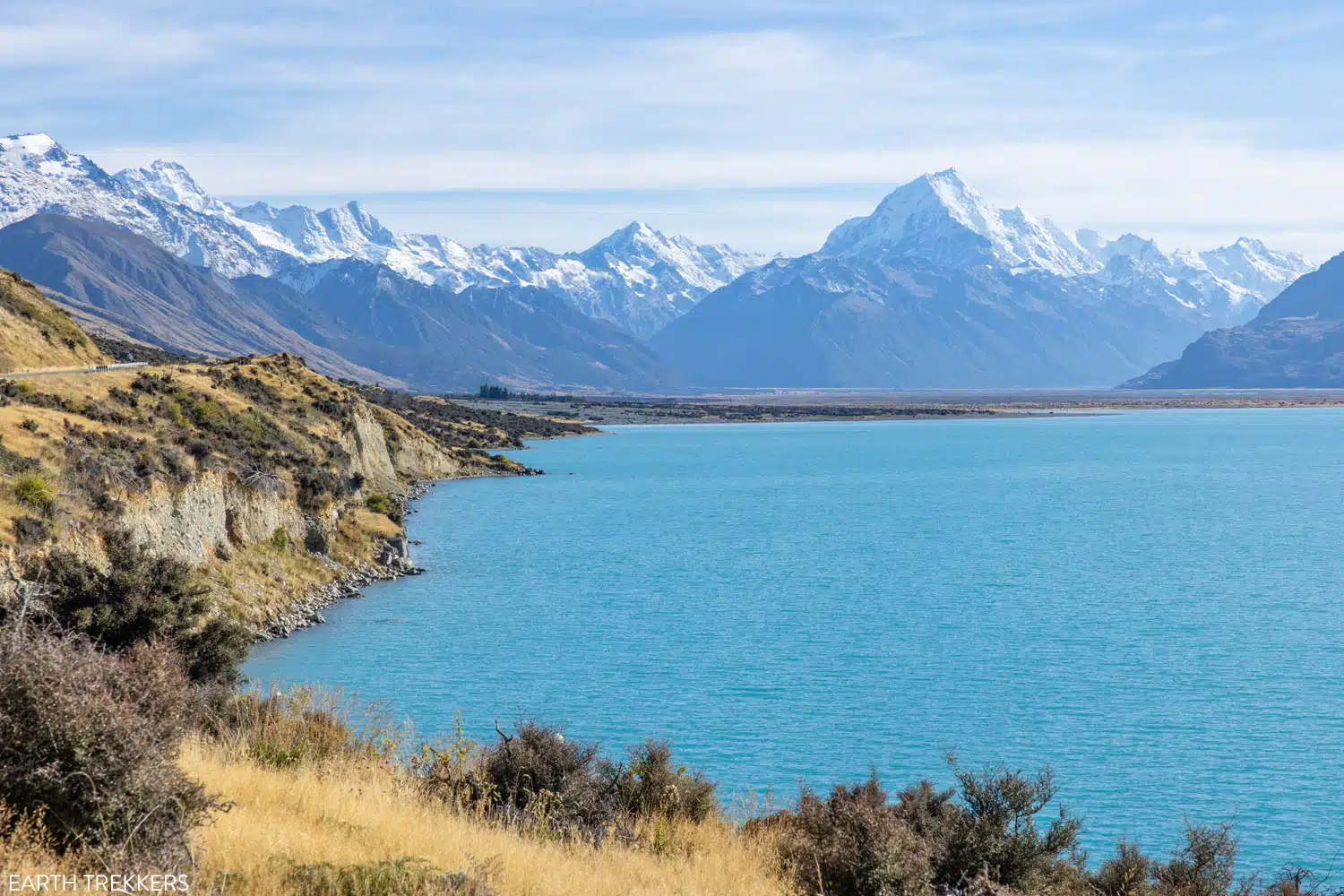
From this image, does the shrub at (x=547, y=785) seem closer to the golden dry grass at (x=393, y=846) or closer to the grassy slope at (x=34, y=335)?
the golden dry grass at (x=393, y=846)

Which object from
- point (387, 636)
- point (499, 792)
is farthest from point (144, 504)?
point (499, 792)

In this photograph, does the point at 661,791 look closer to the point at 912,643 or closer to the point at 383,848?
the point at 383,848

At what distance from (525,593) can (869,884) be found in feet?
145

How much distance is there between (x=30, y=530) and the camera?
1358 inches

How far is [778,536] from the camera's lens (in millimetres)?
74125

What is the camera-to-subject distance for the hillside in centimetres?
3966

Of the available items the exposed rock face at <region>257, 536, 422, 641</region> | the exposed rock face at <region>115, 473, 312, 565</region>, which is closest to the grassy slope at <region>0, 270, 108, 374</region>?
the exposed rock face at <region>115, 473, 312, 565</region>

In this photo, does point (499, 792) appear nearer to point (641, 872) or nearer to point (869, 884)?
point (641, 872)

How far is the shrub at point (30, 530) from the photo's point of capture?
34062mm

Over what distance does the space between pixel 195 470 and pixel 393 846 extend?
40975mm

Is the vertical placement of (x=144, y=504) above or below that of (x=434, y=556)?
above

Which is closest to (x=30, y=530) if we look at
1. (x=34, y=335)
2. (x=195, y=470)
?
(x=195, y=470)

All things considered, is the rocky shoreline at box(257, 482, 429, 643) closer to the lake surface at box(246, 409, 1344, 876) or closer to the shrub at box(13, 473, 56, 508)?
the lake surface at box(246, 409, 1344, 876)

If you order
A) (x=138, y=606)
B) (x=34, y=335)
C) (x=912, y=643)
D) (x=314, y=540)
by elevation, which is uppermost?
(x=34, y=335)
